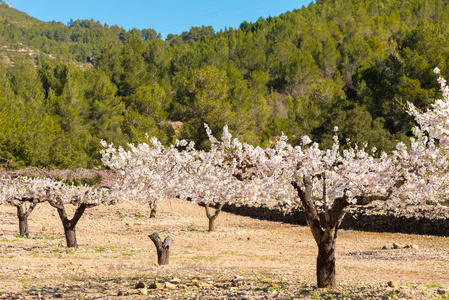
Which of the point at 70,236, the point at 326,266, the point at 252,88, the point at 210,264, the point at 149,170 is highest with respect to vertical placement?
the point at 252,88

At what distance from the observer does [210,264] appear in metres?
13.1

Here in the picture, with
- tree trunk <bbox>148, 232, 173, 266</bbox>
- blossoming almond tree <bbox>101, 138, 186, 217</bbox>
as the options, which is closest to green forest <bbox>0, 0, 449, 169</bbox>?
blossoming almond tree <bbox>101, 138, 186, 217</bbox>

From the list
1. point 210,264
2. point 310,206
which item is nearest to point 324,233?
point 310,206

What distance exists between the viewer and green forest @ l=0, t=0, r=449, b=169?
3550 cm

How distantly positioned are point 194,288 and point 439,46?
3860 cm

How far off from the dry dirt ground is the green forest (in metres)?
10.4

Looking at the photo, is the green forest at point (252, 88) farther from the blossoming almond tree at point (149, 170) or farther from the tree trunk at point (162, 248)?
the tree trunk at point (162, 248)

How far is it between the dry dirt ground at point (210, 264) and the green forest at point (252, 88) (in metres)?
10.4

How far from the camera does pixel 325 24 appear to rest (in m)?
74.1

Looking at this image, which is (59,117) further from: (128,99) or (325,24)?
(325,24)

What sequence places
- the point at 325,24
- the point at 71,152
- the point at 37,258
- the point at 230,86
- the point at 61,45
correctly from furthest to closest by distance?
the point at 61,45 < the point at 325,24 < the point at 230,86 < the point at 71,152 < the point at 37,258

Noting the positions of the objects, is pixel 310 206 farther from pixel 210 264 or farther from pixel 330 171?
pixel 210 264

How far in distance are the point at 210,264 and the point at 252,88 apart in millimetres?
43535

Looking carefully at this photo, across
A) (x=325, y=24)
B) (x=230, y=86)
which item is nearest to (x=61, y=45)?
(x=325, y=24)
